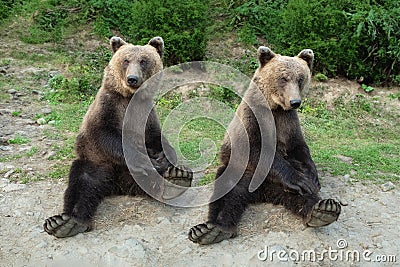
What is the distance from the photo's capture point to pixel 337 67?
36.6 ft

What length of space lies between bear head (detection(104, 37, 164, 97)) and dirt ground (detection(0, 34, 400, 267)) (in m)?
1.31

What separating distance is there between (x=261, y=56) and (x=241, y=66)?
573 cm

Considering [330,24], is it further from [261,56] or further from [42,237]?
[42,237]

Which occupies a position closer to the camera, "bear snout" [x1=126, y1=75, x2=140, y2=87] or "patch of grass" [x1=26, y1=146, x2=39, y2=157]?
"bear snout" [x1=126, y1=75, x2=140, y2=87]

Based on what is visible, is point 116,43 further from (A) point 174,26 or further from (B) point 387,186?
(A) point 174,26

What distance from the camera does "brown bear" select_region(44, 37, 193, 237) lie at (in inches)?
221

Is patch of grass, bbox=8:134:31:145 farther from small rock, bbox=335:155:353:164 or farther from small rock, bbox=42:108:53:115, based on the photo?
small rock, bbox=335:155:353:164

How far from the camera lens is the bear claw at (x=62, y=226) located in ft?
16.9

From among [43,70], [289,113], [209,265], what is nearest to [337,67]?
[289,113]

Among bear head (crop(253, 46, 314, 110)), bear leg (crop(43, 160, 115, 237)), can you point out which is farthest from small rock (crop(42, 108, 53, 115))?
bear head (crop(253, 46, 314, 110))

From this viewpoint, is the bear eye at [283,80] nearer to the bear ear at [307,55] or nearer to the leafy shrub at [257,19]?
the bear ear at [307,55]

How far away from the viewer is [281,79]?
5801 mm

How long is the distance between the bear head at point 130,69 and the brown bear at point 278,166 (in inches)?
48.1

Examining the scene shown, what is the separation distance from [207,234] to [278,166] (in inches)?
43.5
